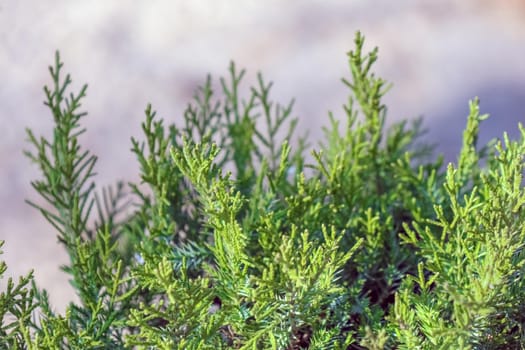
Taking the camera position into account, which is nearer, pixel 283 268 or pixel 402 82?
pixel 283 268

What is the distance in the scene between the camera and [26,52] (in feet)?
3.87

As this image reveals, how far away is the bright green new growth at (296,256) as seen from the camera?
1.55 feet

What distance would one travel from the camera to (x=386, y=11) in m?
1.88

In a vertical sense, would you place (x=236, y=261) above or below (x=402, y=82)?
below

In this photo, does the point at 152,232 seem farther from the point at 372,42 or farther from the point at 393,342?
the point at 372,42

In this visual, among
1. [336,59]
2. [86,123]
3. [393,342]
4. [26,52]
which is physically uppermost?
[336,59]

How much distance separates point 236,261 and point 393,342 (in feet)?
0.44

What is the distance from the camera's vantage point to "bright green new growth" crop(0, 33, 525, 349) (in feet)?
1.55

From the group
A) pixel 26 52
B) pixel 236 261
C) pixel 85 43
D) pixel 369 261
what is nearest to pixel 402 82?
pixel 85 43

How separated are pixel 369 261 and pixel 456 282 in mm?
126

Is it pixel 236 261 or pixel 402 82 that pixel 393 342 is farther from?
pixel 402 82

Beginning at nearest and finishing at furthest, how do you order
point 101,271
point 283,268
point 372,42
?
point 283,268
point 101,271
point 372,42

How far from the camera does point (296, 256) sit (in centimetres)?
47

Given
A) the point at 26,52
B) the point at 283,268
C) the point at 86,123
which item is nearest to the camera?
the point at 283,268
